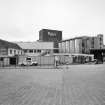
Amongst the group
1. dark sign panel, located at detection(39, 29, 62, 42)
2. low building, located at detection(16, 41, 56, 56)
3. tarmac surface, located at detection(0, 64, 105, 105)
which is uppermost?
dark sign panel, located at detection(39, 29, 62, 42)

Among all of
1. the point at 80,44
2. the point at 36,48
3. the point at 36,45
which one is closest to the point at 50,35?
the point at 80,44

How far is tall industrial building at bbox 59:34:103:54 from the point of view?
8226 cm

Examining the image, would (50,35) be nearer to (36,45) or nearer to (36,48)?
(36,45)

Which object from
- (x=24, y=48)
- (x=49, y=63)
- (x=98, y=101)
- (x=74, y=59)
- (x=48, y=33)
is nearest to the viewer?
(x=98, y=101)

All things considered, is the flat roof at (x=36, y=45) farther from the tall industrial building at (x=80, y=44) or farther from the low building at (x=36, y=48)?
the tall industrial building at (x=80, y=44)

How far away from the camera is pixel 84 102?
5648 mm

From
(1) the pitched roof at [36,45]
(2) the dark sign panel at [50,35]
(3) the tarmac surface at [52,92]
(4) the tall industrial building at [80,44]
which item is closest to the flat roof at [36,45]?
(1) the pitched roof at [36,45]

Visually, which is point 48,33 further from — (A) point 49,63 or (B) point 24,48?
(A) point 49,63

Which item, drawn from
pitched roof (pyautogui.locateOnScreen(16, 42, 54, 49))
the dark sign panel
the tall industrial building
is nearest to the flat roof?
pitched roof (pyautogui.locateOnScreen(16, 42, 54, 49))

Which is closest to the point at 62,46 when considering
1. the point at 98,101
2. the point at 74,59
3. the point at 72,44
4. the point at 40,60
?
the point at 72,44

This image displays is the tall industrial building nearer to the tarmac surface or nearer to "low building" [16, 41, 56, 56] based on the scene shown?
"low building" [16, 41, 56, 56]

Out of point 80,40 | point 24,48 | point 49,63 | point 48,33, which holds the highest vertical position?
point 48,33

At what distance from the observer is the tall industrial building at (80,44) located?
8226cm

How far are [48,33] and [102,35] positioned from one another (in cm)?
3890
